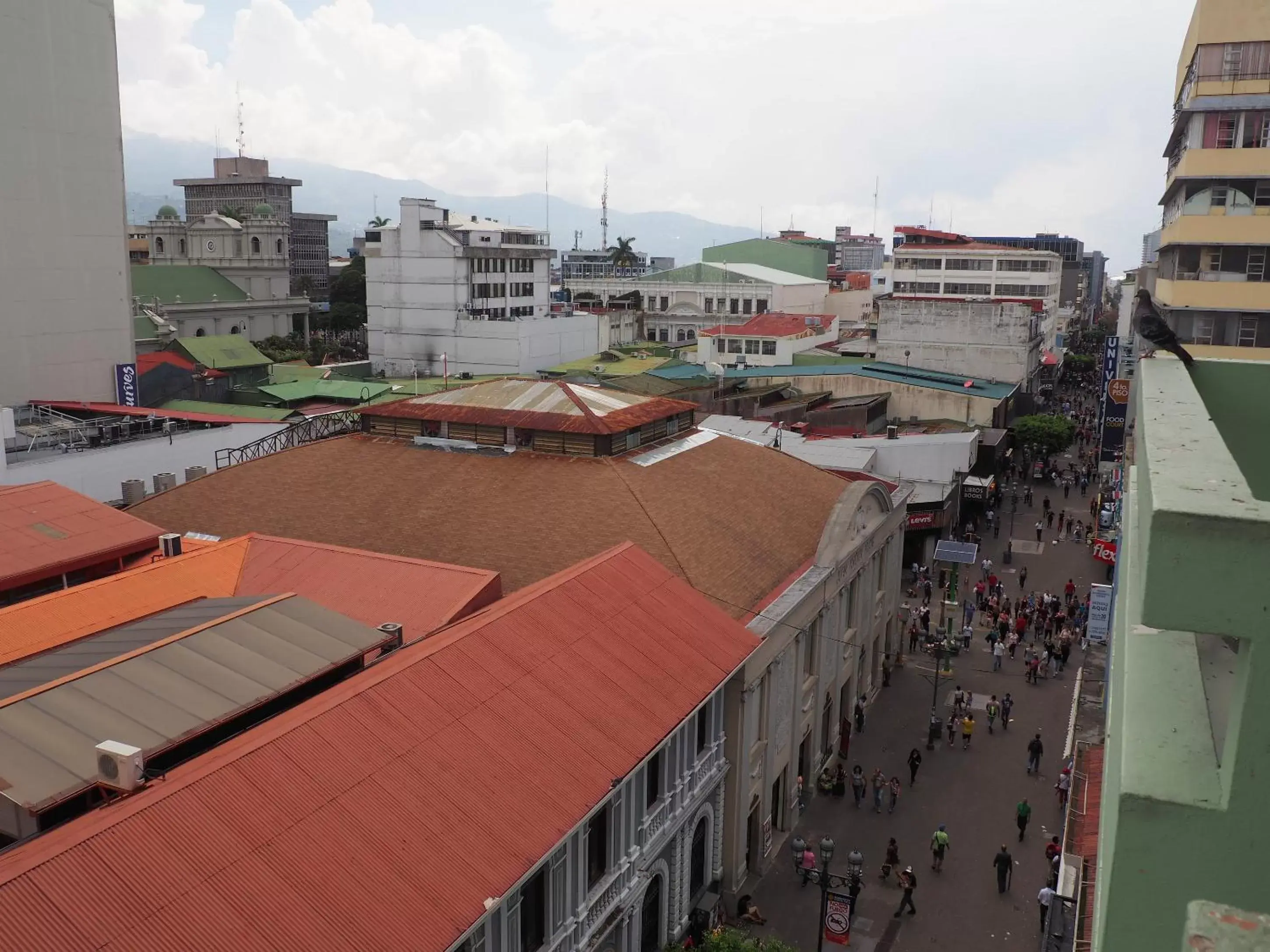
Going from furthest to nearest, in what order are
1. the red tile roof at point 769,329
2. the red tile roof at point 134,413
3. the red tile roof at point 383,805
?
the red tile roof at point 769,329 → the red tile roof at point 134,413 → the red tile roof at point 383,805

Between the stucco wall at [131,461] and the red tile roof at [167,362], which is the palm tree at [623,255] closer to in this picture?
the red tile roof at [167,362]

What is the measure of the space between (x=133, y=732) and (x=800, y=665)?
18747 mm

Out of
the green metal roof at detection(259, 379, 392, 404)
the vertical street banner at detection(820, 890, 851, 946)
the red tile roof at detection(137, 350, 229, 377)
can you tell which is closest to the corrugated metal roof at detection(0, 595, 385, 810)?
the vertical street banner at detection(820, 890, 851, 946)

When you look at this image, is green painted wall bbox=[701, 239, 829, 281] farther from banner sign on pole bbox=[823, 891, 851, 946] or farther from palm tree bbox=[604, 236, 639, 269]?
banner sign on pole bbox=[823, 891, 851, 946]

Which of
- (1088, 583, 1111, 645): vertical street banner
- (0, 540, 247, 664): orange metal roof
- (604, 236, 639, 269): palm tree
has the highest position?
(604, 236, 639, 269): palm tree

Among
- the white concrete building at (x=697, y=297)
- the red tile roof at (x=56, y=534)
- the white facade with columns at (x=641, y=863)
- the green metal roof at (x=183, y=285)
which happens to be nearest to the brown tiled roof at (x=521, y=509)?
the red tile roof at (x=56, y=534)

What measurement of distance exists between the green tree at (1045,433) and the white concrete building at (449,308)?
35.1 meters

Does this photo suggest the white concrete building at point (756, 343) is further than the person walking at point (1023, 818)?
Yes

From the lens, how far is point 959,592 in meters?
49.1

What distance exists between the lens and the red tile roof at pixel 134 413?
4316 cm

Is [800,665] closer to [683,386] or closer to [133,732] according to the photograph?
[133,732]

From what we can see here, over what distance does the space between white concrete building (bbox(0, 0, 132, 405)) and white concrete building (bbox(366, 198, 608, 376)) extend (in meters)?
26.2

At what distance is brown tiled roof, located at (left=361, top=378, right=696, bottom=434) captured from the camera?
33812 millimetres

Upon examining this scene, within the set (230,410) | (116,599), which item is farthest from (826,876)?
(230,410)
